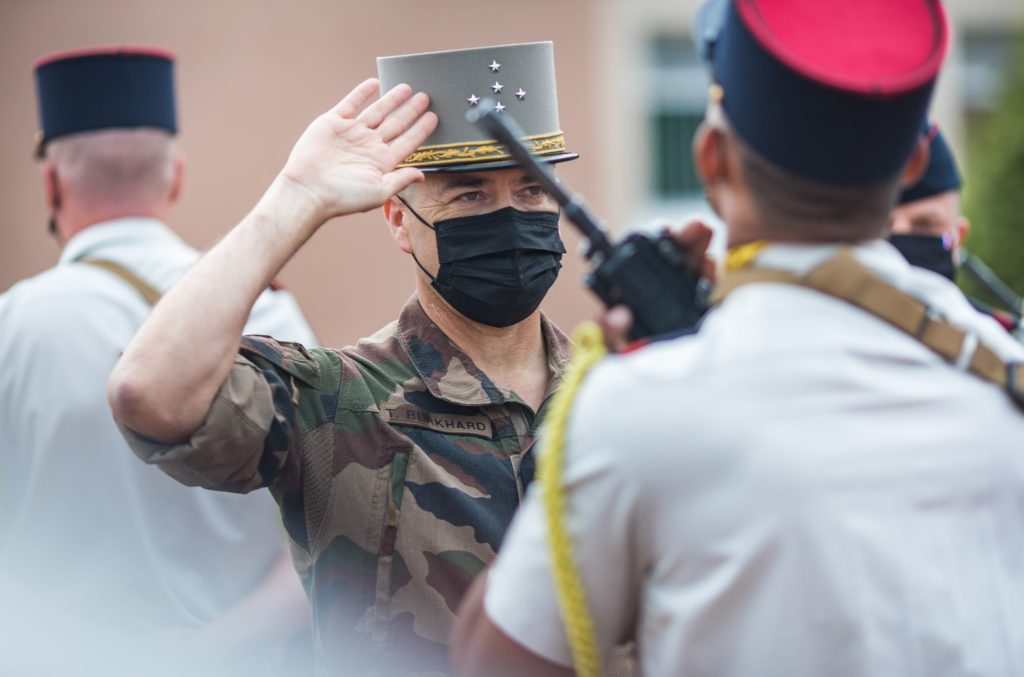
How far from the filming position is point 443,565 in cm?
258

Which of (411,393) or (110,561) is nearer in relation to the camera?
(411,393)

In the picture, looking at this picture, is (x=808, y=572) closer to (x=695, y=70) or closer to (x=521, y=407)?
(x=521, y=407)

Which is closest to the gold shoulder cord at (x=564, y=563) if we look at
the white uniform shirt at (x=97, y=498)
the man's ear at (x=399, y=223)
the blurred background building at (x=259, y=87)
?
the man's ear at (x=399, y=223)

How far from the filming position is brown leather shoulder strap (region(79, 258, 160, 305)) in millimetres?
3959

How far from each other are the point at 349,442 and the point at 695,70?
9.33 m

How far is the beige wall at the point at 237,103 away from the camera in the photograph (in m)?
10.2

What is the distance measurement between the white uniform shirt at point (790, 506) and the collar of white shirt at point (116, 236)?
107 inches

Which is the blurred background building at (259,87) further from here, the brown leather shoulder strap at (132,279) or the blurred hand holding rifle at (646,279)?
the blurred hand holding rifle at (646,279)

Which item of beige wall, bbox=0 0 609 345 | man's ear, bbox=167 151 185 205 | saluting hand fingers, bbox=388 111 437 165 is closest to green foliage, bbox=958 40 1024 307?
beige wall, bbox=0 0 609 345

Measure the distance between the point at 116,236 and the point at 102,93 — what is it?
20.6 inches

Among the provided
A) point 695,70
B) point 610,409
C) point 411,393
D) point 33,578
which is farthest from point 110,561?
point 695,70

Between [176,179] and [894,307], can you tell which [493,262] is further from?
[176,179]

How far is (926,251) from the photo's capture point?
361cm

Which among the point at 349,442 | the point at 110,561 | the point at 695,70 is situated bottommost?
the point at 695,70
